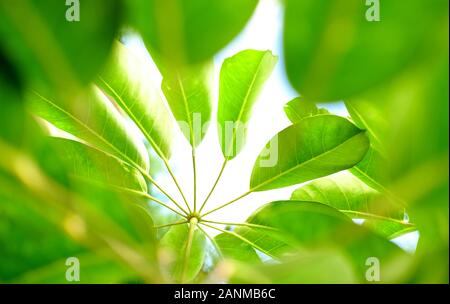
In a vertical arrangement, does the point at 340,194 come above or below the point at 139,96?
below

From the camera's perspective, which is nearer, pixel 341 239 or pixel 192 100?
pixel 341 239

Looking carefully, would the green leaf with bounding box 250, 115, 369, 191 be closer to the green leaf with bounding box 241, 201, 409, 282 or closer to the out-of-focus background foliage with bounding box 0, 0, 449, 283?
the green leaf with bounding box 241, 201, 409, 282

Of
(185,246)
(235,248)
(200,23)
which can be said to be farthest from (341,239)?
(235,248)

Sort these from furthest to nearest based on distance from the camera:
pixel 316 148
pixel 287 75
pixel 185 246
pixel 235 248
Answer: pixel 235 248 → pixel 185 246 → pixel 316 148 → pixel 287 75

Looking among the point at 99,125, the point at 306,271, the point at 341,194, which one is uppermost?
the point at 99,125

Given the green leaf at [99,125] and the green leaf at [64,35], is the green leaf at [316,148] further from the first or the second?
the green leaf at [64,35]

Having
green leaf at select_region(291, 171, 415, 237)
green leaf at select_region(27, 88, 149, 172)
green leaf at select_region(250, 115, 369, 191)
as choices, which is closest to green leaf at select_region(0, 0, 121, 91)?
green leaf at select_region(27, 88, 149, 172)

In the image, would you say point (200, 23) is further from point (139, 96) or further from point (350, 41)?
point (139, 96)
